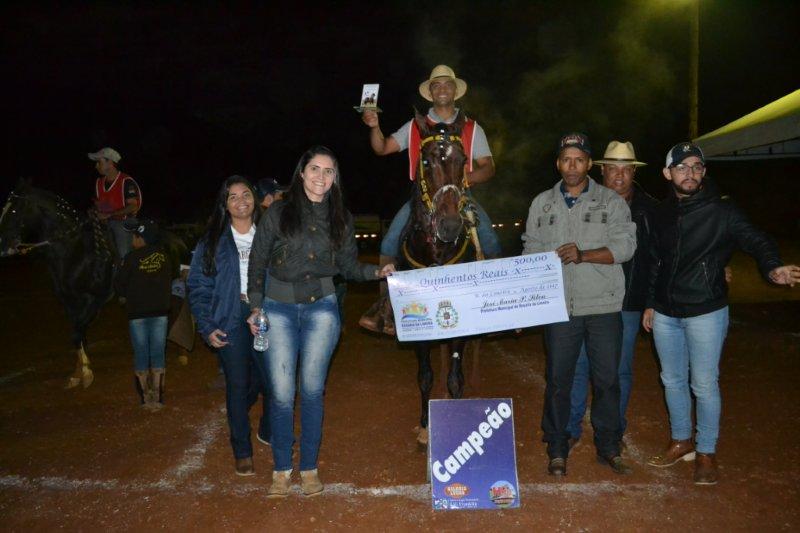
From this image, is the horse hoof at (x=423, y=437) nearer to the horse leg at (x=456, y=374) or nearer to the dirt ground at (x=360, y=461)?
the dirt ground at (x=360, y=461)

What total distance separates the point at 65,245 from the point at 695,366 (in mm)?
7819

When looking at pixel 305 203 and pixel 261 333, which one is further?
pixel 305 203

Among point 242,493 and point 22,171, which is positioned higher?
point 22,171

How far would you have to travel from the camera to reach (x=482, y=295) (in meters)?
4.38

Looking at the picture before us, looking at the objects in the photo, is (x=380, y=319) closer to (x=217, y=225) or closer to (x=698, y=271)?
(x=217, y=225)

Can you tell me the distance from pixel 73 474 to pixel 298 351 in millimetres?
2377

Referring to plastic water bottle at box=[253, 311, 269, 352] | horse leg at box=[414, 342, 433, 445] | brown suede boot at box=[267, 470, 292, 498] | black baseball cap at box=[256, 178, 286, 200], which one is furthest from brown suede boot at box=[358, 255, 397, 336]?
black baseball cap at box=[256, 178, 286, 200]

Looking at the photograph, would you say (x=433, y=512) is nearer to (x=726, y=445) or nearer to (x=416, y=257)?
(x=416, y=257)

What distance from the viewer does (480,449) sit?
166 inches

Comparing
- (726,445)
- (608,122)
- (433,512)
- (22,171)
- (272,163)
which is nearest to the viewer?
(433,512)

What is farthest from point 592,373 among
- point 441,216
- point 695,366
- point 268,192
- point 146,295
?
point 146,295

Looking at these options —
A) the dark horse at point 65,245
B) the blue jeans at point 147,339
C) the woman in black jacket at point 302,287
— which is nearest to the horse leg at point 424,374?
the woman in black jacket at point 302,287

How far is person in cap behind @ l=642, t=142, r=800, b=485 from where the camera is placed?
4.33 meters

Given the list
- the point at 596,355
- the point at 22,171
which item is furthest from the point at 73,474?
the point at 22,171
